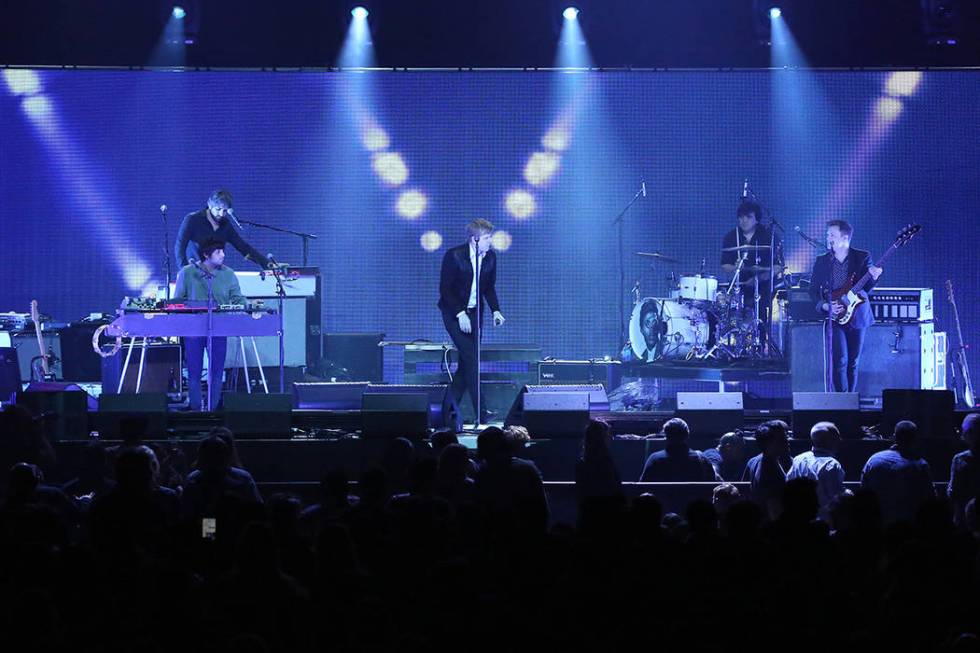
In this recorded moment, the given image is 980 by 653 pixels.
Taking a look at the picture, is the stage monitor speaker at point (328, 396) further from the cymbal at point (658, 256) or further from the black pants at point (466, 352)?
the cymbal at point (658, 256)

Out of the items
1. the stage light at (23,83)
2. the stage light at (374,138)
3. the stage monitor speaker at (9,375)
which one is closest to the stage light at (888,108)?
the stage light at (374,138)

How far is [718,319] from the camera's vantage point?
13.8m

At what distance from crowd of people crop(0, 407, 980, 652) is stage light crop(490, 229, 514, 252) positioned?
1032 centimetres

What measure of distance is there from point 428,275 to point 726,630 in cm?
1272

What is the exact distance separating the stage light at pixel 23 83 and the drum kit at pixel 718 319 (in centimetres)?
926

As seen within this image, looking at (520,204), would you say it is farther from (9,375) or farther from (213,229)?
(9,375)

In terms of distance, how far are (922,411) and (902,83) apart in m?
7.91

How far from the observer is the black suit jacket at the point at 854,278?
40.5 ft

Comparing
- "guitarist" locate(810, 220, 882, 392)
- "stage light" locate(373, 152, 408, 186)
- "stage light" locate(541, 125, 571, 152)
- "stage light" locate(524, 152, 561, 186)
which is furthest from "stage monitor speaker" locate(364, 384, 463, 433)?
"stage light" locate(541, 125, 571, 152)

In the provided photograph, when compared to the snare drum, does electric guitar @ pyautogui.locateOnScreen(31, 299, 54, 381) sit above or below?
below

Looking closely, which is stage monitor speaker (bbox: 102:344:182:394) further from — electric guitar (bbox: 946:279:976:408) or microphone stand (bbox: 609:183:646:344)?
electric guitar (bbox: 946:279:976:408)

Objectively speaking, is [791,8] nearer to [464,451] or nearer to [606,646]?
[464,451]

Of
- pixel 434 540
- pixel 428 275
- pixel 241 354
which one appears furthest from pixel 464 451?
pixel 428 275

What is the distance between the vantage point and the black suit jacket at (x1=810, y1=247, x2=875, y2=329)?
12.3 metres
